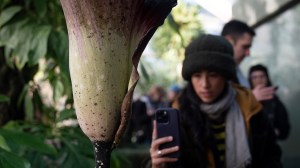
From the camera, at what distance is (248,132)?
126 cm

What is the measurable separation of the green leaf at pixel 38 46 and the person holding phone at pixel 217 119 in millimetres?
348

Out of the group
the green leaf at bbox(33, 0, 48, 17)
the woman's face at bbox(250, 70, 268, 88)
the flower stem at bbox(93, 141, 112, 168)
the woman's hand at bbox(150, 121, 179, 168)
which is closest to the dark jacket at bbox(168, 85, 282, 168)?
the woman's hand at bbox(150, 121, 179, 168)

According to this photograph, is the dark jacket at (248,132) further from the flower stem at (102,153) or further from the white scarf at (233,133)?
the flower stem at (102,153)

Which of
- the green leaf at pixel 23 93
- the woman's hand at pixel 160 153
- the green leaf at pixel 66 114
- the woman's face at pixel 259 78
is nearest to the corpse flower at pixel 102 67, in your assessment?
the woman's hand at pixel 160 153

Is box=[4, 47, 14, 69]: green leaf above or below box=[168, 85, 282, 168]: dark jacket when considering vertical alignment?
above

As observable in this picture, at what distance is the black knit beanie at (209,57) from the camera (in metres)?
1.19

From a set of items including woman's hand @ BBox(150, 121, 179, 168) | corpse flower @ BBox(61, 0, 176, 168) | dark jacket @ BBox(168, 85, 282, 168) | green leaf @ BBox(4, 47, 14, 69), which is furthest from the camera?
green leaf @ BBox(4, 47, 14, 69)

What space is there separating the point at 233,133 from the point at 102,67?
74 centimetres

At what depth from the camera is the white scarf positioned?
1204 millimetres

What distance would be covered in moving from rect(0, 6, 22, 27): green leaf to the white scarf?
1.76 feet

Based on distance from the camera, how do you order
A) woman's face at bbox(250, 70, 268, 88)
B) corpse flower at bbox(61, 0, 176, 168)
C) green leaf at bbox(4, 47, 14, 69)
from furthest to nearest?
woman's face at bbox(250, 70, 268, 88) → green leaf at bbox(4, 47, 14, 69) → corpse flower at bbox(61, 0, 176, 168)

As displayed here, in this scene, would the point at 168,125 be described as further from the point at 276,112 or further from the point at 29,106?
the point at 276,112

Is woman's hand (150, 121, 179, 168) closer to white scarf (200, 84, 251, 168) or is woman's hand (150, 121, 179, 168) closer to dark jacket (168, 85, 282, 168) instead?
dark jacket (168, 85, 282, 168)

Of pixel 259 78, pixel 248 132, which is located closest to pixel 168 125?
pixel 248 132
